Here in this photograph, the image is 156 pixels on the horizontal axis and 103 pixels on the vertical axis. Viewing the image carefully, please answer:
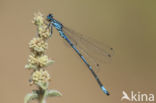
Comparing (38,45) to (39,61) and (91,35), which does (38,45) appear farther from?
(91,35)

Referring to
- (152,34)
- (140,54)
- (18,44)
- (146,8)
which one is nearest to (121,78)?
(140,54)

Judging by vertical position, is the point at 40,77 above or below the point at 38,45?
below

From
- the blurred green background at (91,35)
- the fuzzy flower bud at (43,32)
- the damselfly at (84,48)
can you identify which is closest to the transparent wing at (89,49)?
the damselfly at (84,48)

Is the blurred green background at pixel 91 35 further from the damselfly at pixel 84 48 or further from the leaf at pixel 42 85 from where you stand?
the leaf at pixel 42 85

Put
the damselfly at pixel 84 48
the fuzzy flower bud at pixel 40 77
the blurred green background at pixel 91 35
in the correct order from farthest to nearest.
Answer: the blurred green background at pixel 91 35, the damselfly at pixel 84 48, the fuzzy flower bud at pixel 40 77

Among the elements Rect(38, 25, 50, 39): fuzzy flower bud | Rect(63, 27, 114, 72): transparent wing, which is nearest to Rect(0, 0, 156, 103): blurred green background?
Rect(63, 27, 114, 72): transparent wing

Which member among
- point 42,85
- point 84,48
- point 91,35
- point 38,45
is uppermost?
point 91,35

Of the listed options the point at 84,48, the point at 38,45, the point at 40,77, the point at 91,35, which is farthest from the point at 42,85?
the point at 91,35
